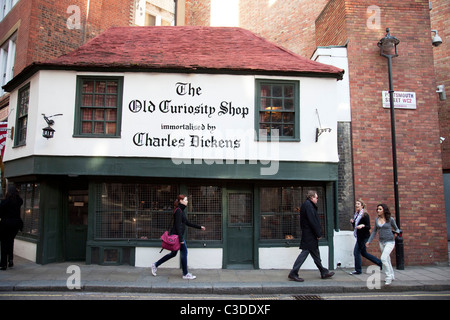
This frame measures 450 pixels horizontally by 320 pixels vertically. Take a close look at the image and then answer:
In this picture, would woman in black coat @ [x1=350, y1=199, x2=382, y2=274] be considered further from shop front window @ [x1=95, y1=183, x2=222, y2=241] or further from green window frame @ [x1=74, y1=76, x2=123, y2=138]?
green window frame @ [x1=74, y1=76, x2=123, y2=138]

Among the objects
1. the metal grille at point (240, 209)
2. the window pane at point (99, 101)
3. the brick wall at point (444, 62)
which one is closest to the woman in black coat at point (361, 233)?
the metal grille at point (240, 209)

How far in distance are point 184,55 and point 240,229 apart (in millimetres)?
5313

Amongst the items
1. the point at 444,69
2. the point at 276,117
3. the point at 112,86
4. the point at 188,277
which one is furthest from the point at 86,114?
the point at 444,69

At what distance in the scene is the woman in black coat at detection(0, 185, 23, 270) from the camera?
776 cm

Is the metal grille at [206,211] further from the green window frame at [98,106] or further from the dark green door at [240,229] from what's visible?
the green window frame at [98,106]

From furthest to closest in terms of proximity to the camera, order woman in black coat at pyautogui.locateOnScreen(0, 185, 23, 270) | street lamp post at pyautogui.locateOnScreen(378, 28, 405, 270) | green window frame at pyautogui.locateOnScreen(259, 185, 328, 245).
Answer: green window frame at pyautogui.locateOnScreen(259, 185, 328, 245) < street lamp post at pyautogui.locateOnScreen(378, 28, 405, 270) < woman in black coat at pyautogui.locateOnScreen(0, 185, 23, 270)

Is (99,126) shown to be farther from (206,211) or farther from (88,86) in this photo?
(206,211)

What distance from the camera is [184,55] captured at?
29.9 ft

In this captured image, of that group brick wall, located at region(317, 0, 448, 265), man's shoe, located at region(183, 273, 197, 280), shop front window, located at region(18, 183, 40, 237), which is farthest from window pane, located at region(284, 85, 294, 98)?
shop front window, located at region(18, 183, 40, 237)

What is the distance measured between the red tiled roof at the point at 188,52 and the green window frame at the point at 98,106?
51cm

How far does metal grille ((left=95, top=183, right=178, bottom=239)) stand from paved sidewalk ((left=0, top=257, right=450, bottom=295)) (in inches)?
38.0

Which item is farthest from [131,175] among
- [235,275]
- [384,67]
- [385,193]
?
[384,67]

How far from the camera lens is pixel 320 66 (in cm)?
878

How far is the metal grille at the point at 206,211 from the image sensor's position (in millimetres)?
8508
